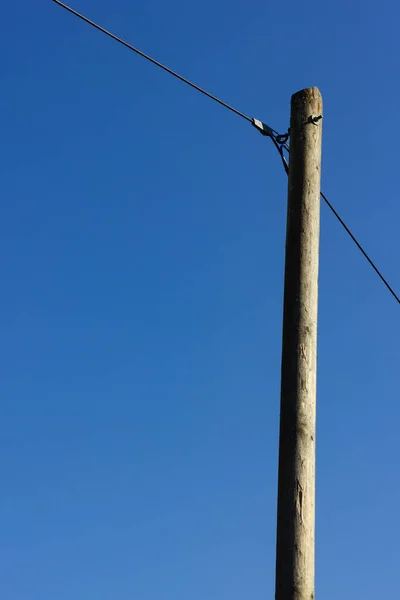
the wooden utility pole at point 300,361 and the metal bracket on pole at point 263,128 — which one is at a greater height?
the metal bracket on pole at point 263,128

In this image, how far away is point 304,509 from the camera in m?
5.16

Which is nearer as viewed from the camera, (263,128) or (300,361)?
(300,361)

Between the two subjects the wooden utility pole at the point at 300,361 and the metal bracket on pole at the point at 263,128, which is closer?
the wooden utility pole at the point at 300,361

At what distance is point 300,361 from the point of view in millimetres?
5578

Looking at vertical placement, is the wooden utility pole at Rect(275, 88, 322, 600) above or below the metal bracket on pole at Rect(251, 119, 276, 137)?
below

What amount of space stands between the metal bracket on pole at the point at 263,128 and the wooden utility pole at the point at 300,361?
0.87m

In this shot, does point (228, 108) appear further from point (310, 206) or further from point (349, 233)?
point (310, 206)

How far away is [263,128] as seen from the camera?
7559 mm

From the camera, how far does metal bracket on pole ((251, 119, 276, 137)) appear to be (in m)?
7.48

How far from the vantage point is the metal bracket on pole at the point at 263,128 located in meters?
7.48

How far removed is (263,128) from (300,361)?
2.75 metres

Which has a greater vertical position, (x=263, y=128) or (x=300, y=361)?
(x=263, y=128)

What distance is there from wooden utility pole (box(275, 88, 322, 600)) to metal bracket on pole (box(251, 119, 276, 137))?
2.86 feet

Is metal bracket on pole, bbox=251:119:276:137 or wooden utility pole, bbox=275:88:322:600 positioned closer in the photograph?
wooden utility pole, bbox=275:88:322:600
